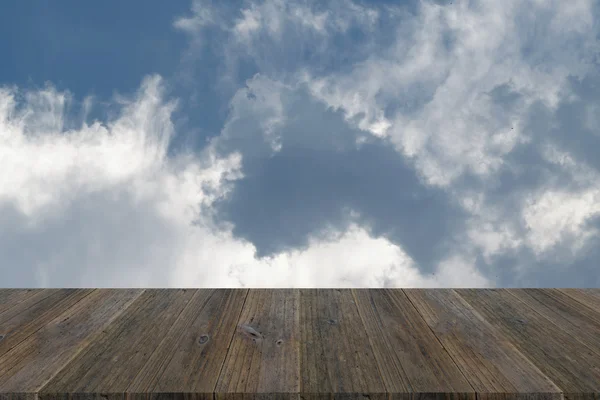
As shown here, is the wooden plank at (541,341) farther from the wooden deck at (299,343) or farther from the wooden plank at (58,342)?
the wooden plank at (58,342)

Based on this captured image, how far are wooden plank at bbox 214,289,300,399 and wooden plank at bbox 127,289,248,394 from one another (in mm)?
32

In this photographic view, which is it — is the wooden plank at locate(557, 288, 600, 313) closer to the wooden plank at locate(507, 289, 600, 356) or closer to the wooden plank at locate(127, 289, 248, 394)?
the wooden plank at locate(507, 289, 600, 356)

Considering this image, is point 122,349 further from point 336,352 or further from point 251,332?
point 336,352

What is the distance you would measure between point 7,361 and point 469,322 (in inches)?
61.2

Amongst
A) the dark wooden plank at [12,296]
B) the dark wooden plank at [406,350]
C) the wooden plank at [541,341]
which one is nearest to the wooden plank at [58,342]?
the dark wooden plank at [12,296]

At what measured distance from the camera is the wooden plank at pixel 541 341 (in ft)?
4.34

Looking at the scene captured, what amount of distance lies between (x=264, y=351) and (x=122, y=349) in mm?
457

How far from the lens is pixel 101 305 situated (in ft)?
6.00

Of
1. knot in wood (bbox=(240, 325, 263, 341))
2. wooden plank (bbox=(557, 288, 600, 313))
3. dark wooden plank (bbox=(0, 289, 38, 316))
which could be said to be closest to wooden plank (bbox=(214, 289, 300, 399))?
knot in wood (bbox=(240, 325, 263, 341))

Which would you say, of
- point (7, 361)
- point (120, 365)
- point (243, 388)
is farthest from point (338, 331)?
point (7, 361)

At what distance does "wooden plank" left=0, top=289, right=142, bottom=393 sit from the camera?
4.30 ft

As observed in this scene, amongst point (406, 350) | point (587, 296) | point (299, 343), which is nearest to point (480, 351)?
point (406, 350)

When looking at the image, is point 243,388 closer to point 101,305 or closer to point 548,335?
point 101,305

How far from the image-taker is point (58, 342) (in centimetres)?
152
